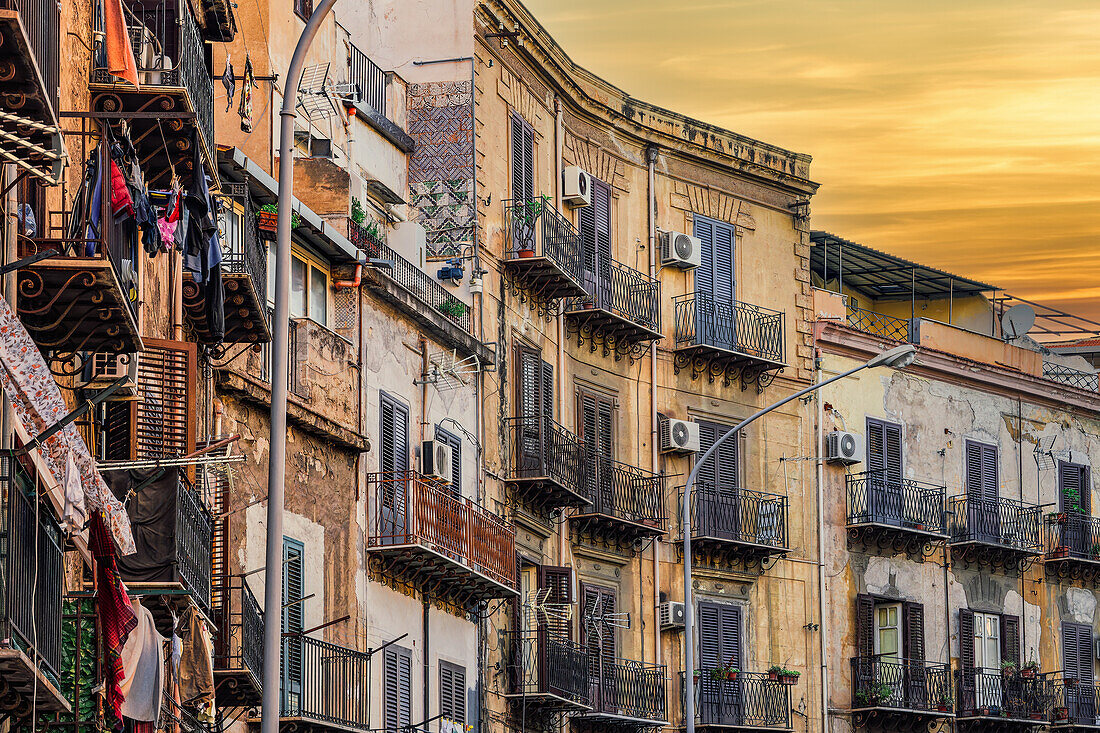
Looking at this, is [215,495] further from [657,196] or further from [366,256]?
[657,196]

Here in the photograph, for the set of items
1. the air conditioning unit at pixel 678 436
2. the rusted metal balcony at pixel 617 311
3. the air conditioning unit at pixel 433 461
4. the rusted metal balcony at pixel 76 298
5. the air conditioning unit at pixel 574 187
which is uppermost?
the air conditioning unit at pixel 574 187

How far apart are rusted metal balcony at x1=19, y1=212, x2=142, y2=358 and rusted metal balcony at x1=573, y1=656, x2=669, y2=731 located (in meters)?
23.8

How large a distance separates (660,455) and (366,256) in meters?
15.8

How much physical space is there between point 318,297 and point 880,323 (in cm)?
2883

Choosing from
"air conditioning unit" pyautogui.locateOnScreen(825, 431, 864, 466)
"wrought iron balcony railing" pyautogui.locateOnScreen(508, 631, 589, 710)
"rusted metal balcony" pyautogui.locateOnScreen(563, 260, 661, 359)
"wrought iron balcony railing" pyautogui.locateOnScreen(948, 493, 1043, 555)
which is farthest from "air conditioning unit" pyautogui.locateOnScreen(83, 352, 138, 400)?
"wrought iron balcony railing" pyautogui.locateOnScreen(948, 493, 1043, 555)

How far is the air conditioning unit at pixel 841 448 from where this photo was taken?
50.9 meters

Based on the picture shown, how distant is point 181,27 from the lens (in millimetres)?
24219

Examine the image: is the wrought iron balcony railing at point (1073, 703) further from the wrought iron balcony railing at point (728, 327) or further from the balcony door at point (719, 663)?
the wrought iron balcony railing at point (728, 327)

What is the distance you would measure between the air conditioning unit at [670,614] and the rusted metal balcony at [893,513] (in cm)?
630

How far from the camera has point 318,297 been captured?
32812 millimetres

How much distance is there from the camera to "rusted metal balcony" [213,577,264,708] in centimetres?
2684

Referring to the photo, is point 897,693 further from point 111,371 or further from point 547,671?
point 111,371

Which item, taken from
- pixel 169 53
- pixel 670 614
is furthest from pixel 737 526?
pixel 169 53

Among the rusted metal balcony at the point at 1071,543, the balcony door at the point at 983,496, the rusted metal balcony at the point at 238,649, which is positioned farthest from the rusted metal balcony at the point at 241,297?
the rusted metal balcony at the point at 1071,543
